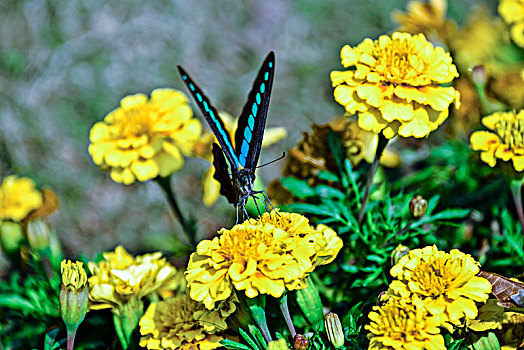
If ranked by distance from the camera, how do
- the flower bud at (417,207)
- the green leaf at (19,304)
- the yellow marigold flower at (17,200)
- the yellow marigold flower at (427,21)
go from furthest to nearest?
the yellow marigold flower at (427,21), the yellow marigold flower at (17,200), the green leaf at (19,304), the flower bud at (417,207)

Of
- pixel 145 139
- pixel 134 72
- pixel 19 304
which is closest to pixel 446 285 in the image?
pixel 145 139

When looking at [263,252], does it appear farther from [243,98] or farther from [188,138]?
[243,98]

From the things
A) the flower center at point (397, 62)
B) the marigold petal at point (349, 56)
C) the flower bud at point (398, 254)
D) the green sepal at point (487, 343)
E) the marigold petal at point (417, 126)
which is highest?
the marigold petal at point (349, 56)

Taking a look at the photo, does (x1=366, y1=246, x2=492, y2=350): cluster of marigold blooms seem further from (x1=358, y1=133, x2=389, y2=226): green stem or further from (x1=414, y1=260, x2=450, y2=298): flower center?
(x1=358, y1=133, x2=389, y2=226): green stem

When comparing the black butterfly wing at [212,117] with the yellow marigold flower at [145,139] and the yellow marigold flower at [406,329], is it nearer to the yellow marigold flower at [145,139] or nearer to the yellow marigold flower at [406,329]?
the yellow marigold flower at [145,139]

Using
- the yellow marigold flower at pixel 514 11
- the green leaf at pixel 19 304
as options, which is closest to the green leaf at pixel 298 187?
the green leaf at pixel 19 304

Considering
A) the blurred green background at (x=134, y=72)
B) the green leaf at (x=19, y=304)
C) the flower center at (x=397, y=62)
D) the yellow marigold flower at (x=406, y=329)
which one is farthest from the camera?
the blurred green background at (x=134, y=72)

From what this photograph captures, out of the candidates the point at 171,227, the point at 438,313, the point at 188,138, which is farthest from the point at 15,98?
the point at 438,313

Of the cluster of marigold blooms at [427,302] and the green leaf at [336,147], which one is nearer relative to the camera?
the cluster of marigold blooms at [427,302]
